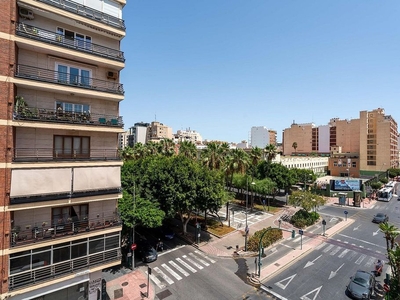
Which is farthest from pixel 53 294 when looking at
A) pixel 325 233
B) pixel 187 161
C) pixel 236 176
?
pixel 236 176

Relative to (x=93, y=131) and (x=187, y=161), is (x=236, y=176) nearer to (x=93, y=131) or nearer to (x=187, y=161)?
(x=187, y=161)

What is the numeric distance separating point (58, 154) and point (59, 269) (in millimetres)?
8317

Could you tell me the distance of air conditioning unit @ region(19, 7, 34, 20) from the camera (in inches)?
593

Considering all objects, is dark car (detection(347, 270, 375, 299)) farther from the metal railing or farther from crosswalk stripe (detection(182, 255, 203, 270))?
the metal railing

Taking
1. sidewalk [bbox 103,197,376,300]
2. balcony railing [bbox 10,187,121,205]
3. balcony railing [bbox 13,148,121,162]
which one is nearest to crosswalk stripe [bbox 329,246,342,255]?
sidewalk [bbox 103,197,376,300]

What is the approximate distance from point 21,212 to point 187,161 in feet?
64.5

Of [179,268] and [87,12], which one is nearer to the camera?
[87,12]

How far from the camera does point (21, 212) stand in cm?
1534

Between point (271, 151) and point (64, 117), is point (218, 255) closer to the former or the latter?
point (64, 117)

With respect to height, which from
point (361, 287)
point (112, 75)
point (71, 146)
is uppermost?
point (112, 75)

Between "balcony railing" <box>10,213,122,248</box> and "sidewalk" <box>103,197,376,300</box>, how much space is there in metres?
7.42

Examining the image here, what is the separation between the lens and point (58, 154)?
54.7 feet

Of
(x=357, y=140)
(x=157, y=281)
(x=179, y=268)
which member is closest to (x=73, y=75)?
(x=157, y=281)

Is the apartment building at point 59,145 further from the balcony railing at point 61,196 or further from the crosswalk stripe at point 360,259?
the crosswalk stripe at point 360,259
